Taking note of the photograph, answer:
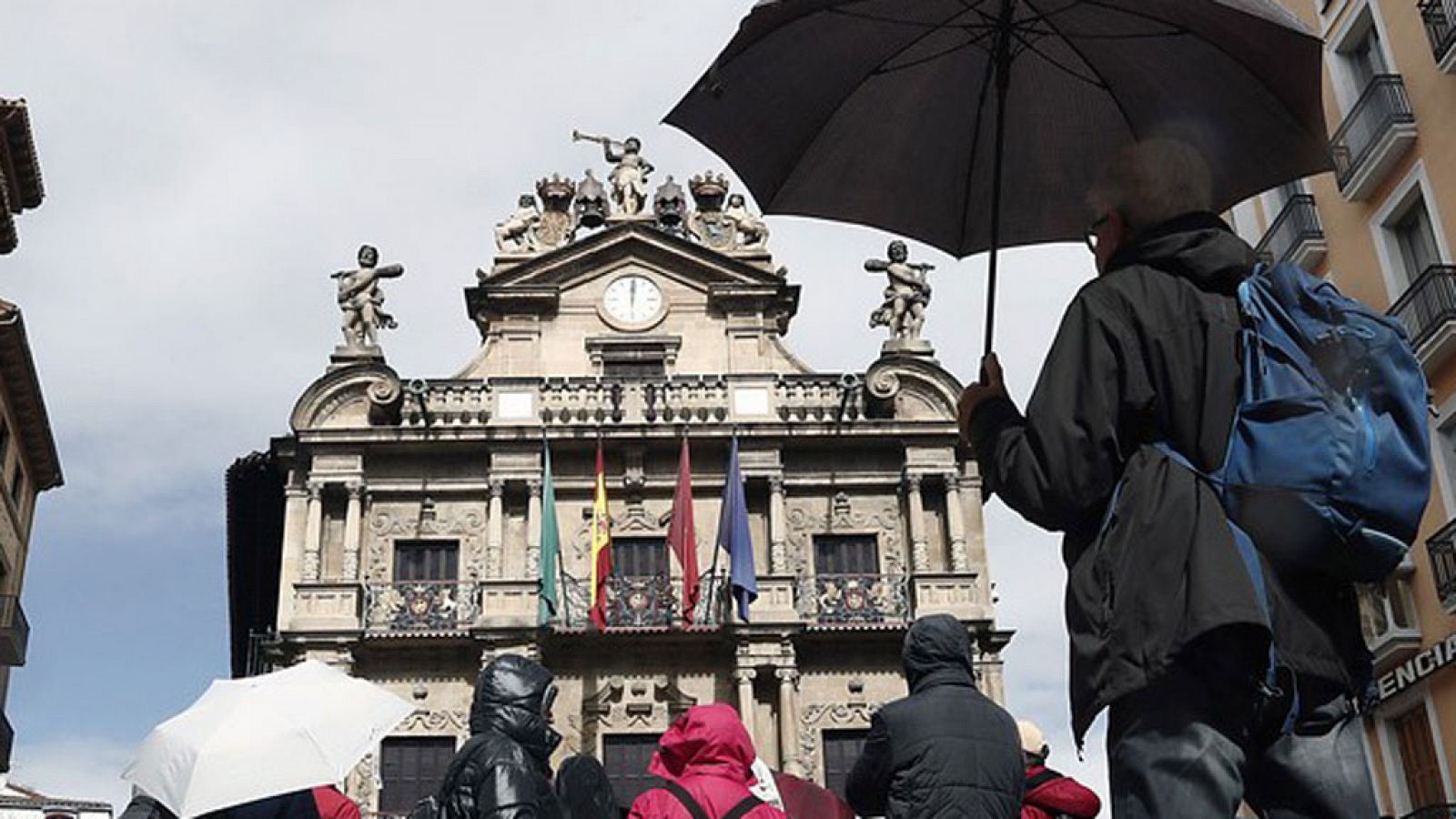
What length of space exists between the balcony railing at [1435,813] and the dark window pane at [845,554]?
36.5ft

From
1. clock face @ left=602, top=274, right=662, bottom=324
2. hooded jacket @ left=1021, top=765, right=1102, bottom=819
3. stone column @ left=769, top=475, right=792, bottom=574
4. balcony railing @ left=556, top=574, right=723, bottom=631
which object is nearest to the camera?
hooded jacket @ left=1021, top=765, right=1102, bottom=819

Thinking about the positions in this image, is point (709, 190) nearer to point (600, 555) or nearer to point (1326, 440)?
point (600, 555)

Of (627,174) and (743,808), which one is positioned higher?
(627,174)

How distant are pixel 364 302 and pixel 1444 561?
768 inches

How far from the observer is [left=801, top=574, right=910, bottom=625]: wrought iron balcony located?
25.4m

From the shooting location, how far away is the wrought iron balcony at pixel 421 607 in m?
25.1

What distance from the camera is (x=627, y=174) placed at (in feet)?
103

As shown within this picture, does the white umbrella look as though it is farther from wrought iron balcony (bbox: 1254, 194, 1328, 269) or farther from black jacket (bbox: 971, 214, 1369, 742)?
wrought iron balcony (bbox: 1254, 194, 1328, 269)

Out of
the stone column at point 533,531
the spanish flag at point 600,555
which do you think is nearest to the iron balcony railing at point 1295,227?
the spanish flag at point 600,555

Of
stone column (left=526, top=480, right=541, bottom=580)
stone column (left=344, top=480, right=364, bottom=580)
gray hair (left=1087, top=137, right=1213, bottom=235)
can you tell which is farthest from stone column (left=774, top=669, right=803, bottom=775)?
gray hair (left=1087, top=137, right=1213, bottom=235)

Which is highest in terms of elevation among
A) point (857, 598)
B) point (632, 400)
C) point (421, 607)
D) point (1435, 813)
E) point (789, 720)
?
point (632, 400)

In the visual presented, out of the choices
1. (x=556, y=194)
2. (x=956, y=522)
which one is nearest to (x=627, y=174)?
(x=556, y=194)

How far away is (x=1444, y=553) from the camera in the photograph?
1695cm

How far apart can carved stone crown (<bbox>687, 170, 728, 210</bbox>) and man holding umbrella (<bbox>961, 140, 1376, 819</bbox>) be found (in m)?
28.4
